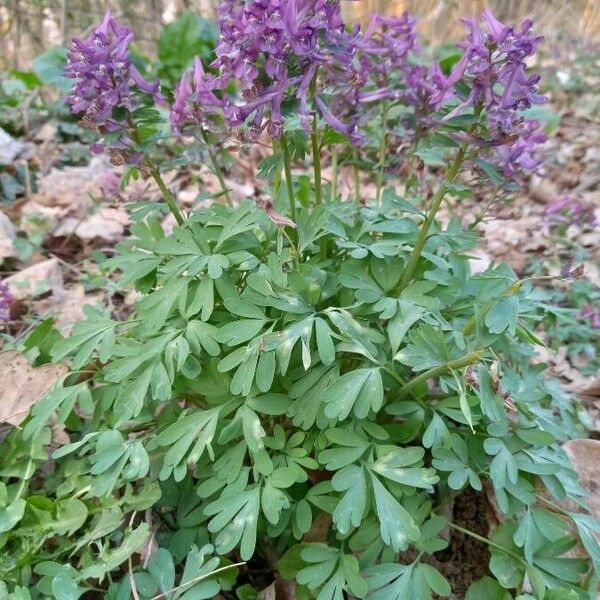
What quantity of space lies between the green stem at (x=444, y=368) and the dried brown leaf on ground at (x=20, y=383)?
111 centimetres

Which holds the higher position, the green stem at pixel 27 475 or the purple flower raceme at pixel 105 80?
the purple flower raceme at pixel 105 80

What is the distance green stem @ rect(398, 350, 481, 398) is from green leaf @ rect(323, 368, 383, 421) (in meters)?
0.12

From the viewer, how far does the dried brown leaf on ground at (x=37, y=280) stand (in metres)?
2.70

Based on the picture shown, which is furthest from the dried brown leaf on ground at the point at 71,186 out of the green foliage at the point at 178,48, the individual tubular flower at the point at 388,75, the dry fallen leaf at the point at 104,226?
the individual tubular flower at the point at 388,75

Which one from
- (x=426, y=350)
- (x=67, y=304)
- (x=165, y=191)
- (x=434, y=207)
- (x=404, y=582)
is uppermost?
(x=165, y=191)

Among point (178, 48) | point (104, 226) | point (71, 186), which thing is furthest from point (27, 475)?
point (178, 48)

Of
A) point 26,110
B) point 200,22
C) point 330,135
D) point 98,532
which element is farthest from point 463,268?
point 200,22

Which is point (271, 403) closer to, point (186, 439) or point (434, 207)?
point (186, 439)

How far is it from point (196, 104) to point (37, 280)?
145 centimetres

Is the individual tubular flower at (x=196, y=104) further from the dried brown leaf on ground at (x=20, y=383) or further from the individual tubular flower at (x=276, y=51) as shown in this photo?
the dried brown leaf on ground at (x=20, y=383)

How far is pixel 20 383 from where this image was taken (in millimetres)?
1974

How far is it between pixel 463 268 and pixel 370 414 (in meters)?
0.67

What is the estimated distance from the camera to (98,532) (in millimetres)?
1594

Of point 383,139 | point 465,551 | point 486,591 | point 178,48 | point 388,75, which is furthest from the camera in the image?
point 178,48
